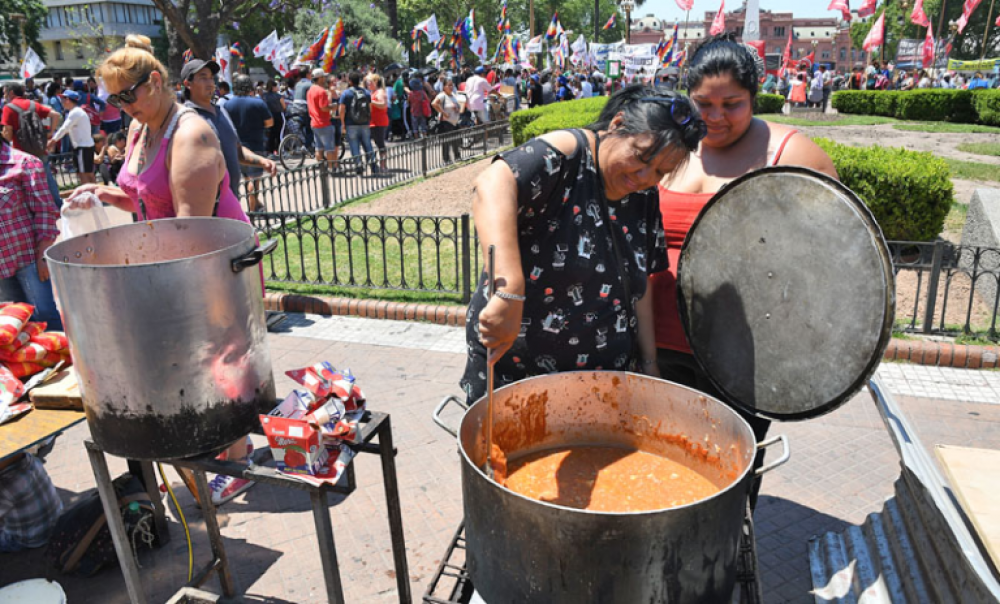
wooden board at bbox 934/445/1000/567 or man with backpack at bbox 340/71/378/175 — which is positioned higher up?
man with backpack at bbox 340/71/378/175

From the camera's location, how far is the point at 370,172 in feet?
45.2

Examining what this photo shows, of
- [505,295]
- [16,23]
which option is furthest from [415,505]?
[16,23]

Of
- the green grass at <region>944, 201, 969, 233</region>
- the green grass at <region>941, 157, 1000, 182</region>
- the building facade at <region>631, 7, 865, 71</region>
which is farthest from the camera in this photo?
the building facade at <region>631, 7, 865, 71</region>

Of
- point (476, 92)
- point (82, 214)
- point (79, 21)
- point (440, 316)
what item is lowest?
point (440, 316)

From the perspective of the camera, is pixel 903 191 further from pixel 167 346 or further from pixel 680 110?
pixel 167 346

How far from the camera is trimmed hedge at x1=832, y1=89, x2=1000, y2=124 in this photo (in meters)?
22.8

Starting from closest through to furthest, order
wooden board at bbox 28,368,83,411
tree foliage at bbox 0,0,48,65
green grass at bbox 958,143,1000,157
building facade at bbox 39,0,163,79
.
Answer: wooden board at bbox 28,368,83,411 → green grass at bbox 958,143,1000,157 → tree foliage at bbox 0,0,48,65 → building facade at bbox 39,0,163,79

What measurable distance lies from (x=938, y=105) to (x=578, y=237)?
28.4 m

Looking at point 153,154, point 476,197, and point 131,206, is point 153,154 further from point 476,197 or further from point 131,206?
point 476,197

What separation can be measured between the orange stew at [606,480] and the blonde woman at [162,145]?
201cm

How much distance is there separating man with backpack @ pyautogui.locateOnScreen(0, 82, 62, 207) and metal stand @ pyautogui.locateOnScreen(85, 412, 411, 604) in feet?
16.6

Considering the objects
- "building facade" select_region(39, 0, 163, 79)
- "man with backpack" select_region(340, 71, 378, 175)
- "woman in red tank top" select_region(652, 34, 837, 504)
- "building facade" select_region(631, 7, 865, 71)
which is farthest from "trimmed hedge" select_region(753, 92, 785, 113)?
"building facade" select_region(631, 7, 865, 71)

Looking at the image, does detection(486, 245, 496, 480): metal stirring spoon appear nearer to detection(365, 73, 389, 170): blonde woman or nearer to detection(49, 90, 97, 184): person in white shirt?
detection(49, 90, 97, 184): person in white shirt

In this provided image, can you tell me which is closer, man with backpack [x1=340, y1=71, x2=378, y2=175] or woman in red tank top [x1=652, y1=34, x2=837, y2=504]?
woman in red tank top [x1=652, y1=34, x2=837, y2=504]
